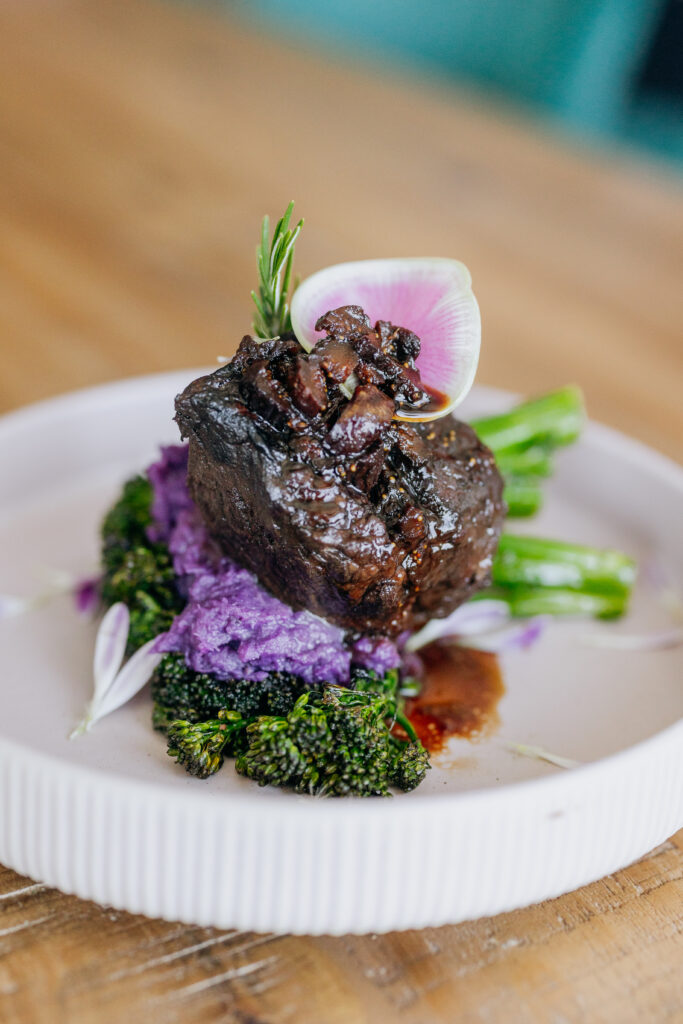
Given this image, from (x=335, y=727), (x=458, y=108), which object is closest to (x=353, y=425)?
(x=335, y=727)

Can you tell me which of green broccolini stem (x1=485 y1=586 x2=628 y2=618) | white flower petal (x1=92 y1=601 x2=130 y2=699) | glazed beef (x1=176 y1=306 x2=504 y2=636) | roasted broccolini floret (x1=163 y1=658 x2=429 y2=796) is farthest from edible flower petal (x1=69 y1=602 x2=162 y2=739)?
green broccolini stem (x1=485 y1=586 x2=628 y2=618)

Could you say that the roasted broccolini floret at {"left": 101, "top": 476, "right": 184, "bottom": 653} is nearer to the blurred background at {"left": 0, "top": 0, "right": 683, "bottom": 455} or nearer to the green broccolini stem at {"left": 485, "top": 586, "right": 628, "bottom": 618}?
the green broccolini stem at {"left": 485, "top": 586, "right": 628, "bottom": 618}

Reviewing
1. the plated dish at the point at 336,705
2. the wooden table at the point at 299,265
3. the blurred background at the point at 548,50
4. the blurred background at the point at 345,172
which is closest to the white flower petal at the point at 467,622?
the plated dish at the point at 336,705

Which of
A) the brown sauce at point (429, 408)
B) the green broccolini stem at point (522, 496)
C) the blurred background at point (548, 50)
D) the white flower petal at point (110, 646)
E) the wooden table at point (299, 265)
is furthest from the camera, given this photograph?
the blurred background at point (548, 50)

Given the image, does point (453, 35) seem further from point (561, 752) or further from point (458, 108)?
point (561, 752)

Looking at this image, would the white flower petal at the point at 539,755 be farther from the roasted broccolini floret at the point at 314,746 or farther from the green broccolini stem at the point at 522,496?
the green broccolini stem at the point at 522,496

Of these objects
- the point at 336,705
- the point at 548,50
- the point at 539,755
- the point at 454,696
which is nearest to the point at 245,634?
the point at 336,705
